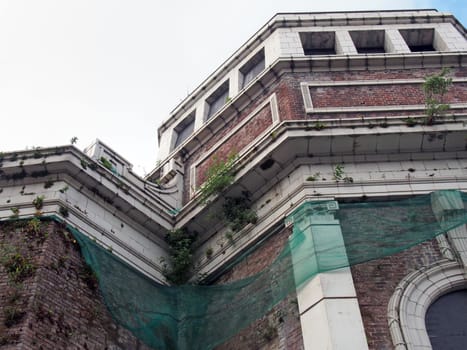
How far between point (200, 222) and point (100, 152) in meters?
2.73

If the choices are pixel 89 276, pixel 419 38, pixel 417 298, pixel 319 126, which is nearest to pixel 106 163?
pixel 89 276

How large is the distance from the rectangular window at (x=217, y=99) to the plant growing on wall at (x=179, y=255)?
5192 millimetres

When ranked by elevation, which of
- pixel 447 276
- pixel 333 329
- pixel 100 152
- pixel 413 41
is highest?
pixel 413 41

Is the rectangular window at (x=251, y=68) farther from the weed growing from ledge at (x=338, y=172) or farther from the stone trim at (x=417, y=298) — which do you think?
the stone trim at (x=417, y=298)

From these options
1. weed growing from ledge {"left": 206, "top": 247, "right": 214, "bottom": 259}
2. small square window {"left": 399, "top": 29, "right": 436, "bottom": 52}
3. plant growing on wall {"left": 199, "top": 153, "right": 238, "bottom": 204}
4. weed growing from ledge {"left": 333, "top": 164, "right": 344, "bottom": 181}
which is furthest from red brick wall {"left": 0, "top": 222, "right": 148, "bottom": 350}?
small square window {"left": 399, "top": 29, "right": 436, "bottom": 52}

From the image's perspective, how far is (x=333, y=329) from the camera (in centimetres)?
891

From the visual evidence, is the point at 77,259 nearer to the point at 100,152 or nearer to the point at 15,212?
the point at 15,212

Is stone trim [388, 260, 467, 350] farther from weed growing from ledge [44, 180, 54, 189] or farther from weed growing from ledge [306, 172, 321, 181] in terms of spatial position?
weed growing from ledge [44, 180, 54, 189]

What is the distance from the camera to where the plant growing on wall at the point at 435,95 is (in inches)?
457

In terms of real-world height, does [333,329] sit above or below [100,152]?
below

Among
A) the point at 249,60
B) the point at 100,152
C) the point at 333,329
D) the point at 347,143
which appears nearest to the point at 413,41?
the point at 249,60

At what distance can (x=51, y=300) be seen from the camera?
9797mm

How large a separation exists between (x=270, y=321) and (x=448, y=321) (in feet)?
9.58

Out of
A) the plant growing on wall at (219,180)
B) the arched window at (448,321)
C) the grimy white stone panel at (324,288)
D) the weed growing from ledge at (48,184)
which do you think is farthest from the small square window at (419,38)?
the weed growing from ledge at (48,184)
